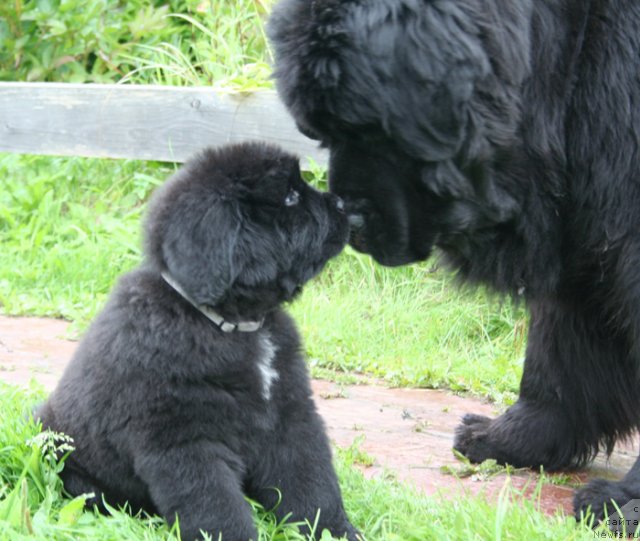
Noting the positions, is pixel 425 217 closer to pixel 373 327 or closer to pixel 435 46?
pixel 435 46

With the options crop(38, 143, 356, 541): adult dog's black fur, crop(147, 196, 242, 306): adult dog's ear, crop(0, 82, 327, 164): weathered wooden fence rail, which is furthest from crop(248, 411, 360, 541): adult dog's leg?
crop(0, 82, 327, 164): weathered wooden fence rail

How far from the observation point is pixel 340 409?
3.49 m

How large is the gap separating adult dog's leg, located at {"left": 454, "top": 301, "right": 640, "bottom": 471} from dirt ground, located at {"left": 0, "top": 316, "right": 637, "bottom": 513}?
0.08 metres

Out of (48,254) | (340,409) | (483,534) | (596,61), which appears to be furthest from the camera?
(48,254)

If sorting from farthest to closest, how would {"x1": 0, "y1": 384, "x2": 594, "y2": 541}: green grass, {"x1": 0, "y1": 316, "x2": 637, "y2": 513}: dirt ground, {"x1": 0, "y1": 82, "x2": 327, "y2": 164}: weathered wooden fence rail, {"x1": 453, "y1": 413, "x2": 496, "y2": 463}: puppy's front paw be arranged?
{"x1": 0, "y1": 82, "x2": 327, "y2": 164}: weathered wooden fence rail → {"x1": 453, "y1": 413, "x2": 496, "y2": 463}: puppy's front paw → {"x1": 0, "y1": 316, "x2": 637, "y2": 513}: dirt ground → {"x1": 0, "y1": 384, "x2": 594, "y2": 541}: green grass

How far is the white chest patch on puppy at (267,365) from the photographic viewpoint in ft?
7.89

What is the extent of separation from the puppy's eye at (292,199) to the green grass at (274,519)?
2.45 feet

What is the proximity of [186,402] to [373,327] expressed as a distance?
88.6 inches

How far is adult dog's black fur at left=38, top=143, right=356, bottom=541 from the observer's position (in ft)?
7.42

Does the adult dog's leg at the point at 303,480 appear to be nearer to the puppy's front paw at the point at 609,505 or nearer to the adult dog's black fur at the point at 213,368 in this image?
the adult dog's black fur at the point at 213,368

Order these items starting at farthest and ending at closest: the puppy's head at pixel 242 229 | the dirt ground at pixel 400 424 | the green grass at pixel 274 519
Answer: the dirt ground at pixel 400 424 < the puppy's head at pixel 242 229 < the green grass at pixel 274 519

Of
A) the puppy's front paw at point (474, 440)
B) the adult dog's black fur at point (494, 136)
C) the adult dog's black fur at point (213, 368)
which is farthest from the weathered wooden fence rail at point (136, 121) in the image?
the adult dog's black fur at point (213, 368)

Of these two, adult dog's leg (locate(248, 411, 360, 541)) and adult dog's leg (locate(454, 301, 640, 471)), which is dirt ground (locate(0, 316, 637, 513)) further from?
adult dog's leg (locate(248, 411, 360, 541))

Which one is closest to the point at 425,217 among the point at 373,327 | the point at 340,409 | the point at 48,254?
the point at 340,409
